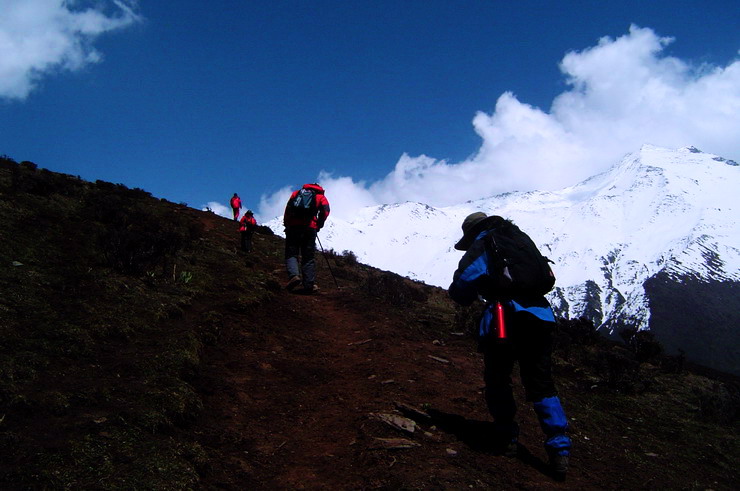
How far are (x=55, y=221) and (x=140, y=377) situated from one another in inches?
263

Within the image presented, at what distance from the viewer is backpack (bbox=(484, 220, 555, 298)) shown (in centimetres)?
424

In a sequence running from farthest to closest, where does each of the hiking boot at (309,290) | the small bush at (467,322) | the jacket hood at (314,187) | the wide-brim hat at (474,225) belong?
the hiking boot at (309,290) < the jacket hood at (314,187) < the small bush at (467,322) < the wide-brim hat at (474,225)

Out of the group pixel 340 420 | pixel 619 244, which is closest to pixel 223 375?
pixel 340 420

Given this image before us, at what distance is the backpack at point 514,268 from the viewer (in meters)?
4.24

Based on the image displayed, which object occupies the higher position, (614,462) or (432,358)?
(432,358)

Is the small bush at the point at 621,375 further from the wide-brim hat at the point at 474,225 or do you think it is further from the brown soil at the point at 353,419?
the wide-brim hat at the point at 474,225

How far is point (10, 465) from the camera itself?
9.32ft

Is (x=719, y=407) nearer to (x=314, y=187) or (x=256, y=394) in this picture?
(x=256, y=394)

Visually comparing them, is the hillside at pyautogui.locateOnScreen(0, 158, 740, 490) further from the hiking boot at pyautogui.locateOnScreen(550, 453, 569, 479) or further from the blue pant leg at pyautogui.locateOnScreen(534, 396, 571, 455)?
the blue pant leg at pyautogui.locateOnScreen(534, 396, 571, 455)

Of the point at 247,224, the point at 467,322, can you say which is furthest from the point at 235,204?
the point at 467,322

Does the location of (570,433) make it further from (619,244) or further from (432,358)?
(619,244)

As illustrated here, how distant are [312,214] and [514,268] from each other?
6054 mm

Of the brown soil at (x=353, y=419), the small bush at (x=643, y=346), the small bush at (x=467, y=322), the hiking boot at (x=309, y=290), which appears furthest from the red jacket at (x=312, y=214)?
the small bush at (x=643, y=346)

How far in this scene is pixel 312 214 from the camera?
9.71 metres
